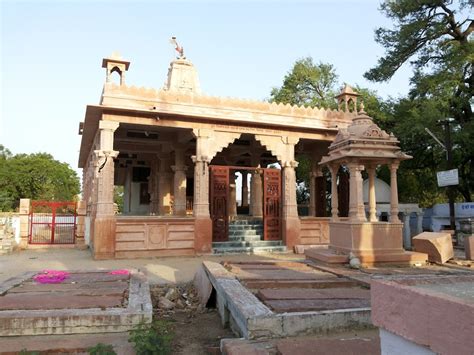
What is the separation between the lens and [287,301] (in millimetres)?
4473

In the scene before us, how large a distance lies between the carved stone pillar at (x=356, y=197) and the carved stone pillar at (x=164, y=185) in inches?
430

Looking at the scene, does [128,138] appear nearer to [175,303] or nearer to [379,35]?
[175,303]

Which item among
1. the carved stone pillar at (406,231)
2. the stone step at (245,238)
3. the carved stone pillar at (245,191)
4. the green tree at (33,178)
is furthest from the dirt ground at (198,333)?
the green tree at (33,178)

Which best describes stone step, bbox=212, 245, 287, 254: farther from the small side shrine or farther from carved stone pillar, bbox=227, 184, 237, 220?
the small side shrine

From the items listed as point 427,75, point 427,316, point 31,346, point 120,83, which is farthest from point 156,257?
point 427,75

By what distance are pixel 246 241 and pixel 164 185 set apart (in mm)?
5864

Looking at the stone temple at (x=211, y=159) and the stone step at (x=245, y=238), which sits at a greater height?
the stone temple at (x=211, y=159)

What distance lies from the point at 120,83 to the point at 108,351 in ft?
33.4

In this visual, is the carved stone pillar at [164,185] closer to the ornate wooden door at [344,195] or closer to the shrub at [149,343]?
the ornate wooden door at [344,195]

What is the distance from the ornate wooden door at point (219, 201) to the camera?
42.8ft

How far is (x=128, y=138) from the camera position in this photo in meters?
15.6

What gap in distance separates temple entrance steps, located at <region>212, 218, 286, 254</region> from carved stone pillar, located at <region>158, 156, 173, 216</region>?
434 centimetres

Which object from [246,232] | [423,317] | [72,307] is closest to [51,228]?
[246,232]

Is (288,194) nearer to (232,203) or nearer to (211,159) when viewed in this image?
(211,159)
